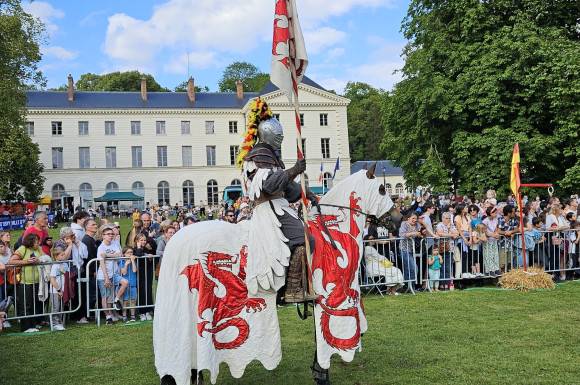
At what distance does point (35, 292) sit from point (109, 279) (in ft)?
3.81

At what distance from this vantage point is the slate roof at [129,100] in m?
56.3

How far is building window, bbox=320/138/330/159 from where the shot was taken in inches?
2411

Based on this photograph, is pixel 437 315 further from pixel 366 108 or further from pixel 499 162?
pixel 366 108

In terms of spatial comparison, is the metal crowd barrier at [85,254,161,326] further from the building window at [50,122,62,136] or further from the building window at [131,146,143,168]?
A: the building window at [50,122,62,136]

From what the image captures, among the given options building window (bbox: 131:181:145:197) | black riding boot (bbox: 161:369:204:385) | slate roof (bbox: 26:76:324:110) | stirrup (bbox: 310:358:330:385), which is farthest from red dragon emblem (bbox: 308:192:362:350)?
building window (bbox: 131:181:145:197)

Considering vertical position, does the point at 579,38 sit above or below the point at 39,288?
above

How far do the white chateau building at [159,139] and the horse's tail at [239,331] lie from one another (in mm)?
49469

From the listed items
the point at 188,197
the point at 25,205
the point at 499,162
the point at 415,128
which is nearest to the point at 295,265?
the point at 499,162

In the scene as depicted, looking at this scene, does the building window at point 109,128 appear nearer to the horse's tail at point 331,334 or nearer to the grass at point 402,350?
the grass at point 402,350

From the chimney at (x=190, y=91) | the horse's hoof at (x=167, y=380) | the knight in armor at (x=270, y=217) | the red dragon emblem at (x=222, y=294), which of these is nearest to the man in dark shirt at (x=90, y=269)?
the horse's hoof at (x=167, y=380)

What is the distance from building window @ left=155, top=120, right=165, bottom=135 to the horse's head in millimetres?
55450

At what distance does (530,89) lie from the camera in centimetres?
2075

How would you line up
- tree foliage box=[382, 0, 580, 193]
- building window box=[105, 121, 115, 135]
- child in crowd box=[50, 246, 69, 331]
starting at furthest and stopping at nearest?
building window box=[105, 121, 115, 135]
tree foliage box=[382, 0, 580, 193]
child in crowd box=[50, 246, 69, 331]

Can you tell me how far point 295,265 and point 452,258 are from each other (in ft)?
23.2
